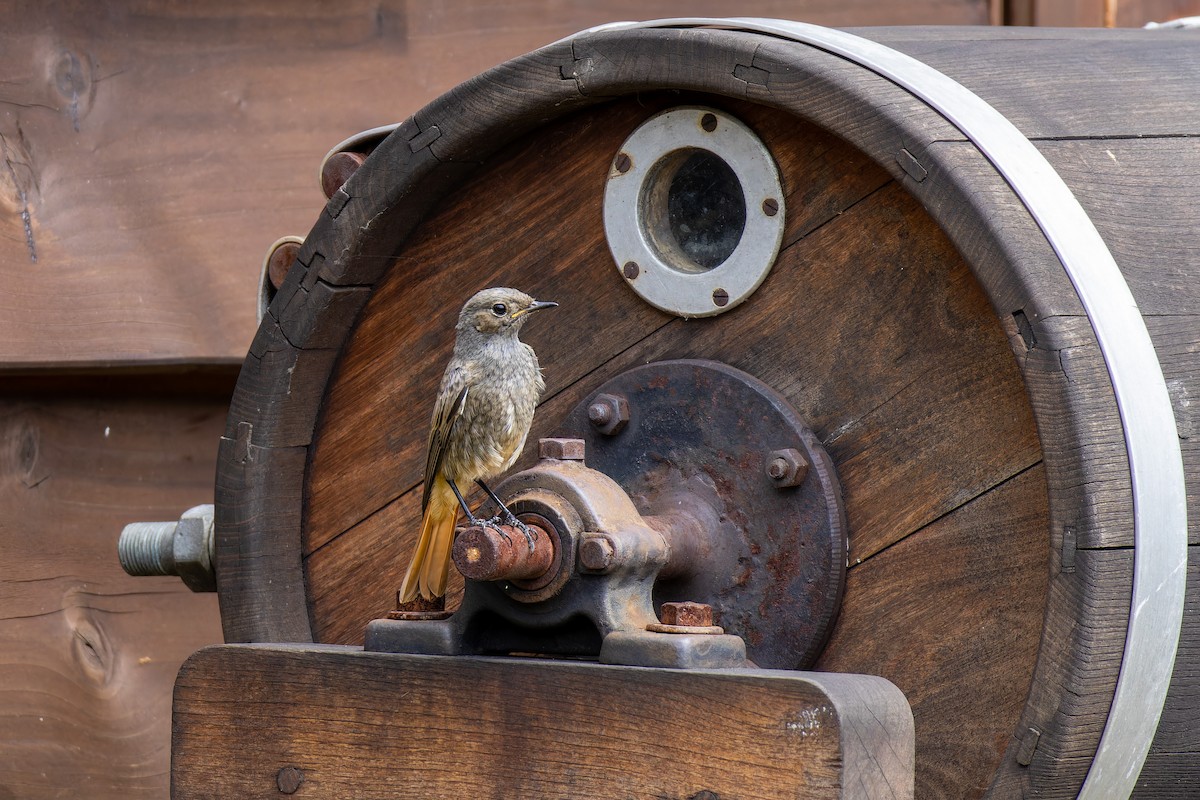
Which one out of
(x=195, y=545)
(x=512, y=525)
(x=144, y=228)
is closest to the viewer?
(x=512, y=525)

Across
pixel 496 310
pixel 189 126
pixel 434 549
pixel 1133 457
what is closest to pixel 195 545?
pixel 434 549

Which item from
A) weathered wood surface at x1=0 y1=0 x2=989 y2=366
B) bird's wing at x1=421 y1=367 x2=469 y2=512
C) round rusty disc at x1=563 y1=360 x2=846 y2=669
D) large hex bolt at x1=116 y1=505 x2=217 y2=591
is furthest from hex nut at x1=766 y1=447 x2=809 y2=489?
weathered wood surface at x1=0 y1=0 x2=989 y2=366

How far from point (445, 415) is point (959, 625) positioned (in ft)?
2.07

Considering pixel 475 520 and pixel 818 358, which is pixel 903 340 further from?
pixel 475 520

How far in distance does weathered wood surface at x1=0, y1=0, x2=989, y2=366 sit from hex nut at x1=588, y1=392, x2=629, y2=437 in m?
1.00

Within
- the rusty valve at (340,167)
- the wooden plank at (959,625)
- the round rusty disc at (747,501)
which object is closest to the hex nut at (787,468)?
the round rusty disc at (747,501)

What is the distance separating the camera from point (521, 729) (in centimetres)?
141

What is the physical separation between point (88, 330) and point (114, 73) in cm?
47

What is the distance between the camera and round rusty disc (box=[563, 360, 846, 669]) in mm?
1582

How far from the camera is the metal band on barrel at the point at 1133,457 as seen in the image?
1.33 meters

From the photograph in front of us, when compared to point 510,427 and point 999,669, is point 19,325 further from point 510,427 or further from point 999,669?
point 999,669

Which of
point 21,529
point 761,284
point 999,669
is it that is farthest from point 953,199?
point 21,529

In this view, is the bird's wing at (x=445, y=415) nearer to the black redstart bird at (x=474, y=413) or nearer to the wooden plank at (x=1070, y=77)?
the black redstart bird at (x=474, y=413)

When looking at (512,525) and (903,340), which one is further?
(903,340)
